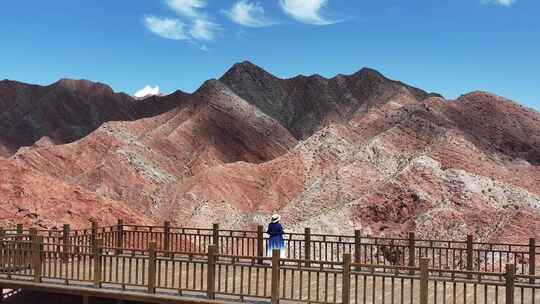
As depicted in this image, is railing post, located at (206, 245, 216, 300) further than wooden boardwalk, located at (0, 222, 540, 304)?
Yes

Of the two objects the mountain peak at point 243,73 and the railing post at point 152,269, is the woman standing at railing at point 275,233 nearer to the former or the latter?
the railing post at point 152,269

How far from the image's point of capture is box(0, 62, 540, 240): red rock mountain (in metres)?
33.6

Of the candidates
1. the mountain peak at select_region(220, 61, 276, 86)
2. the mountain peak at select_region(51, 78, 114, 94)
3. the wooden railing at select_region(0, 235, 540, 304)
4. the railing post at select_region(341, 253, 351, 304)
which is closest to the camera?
the railing post at select_region(341, 253, 351, 304)

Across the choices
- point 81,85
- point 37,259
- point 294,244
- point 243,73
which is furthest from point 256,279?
point 81,85

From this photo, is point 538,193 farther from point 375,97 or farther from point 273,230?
point 375,97

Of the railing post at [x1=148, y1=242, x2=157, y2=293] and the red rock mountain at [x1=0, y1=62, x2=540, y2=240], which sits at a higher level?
the red rock mountain at [x1=0, y1=62, x2=540, y2=240]

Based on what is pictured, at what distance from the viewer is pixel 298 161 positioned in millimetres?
53094

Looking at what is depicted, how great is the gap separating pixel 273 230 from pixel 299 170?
33.1 metres

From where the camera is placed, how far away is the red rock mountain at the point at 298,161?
110 ft

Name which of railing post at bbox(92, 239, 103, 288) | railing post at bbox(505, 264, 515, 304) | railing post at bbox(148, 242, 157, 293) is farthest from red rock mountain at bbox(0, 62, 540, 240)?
railing post at bbox(505, 264, 515, 304)

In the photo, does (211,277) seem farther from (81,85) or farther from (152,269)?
(81,85)

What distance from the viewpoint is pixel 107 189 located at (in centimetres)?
5572

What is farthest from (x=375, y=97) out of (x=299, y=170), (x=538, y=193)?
(x=538, y=193)

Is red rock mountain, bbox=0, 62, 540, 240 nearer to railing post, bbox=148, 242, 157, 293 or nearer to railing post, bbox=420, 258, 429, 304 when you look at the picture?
railing post, bbox=148, 242, 157, 293
